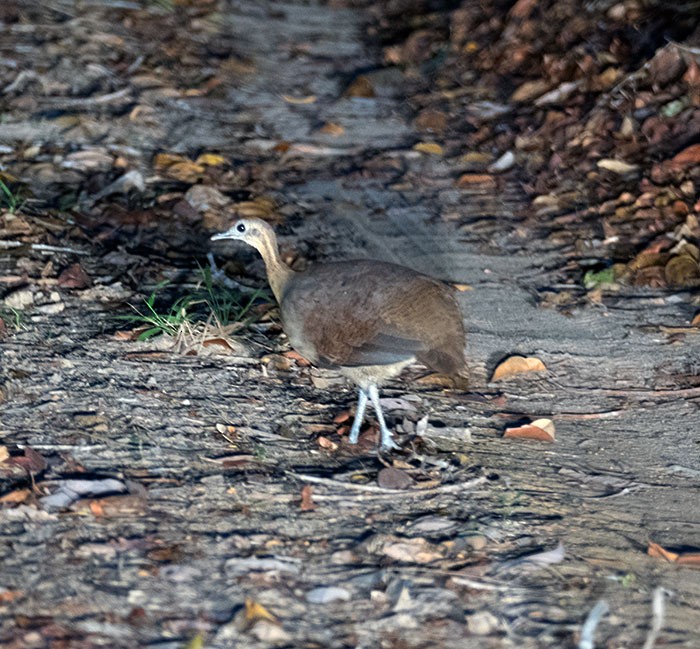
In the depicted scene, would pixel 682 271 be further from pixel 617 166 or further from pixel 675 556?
pixel 675 556

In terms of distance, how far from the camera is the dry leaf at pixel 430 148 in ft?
25.6

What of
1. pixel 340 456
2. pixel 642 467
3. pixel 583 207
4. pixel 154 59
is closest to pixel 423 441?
pixel 340 456

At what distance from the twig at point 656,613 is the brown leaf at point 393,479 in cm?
104

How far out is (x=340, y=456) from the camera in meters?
4.32

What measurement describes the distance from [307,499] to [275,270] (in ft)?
4.65

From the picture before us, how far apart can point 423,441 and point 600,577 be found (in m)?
1.10

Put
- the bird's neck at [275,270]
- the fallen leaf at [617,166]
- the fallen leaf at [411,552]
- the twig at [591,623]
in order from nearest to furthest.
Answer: the twig at [591,623], the fallen leaf at [411,552], the bird's neck at [275,270], the fallen leaf at [617,166]

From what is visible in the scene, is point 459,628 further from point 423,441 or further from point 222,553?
point 423,441

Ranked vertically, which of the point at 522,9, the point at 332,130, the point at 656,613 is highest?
the point at 522,9

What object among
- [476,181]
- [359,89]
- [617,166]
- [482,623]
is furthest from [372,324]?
[359,89]

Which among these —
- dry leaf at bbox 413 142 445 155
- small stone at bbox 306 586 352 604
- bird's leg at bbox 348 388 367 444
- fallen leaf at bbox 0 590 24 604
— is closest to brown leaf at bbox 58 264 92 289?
bird's leg at bbox 348 388 367 444

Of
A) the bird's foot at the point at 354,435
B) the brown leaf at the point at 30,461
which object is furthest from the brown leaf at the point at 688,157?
the brown leaf at the point at 30,461

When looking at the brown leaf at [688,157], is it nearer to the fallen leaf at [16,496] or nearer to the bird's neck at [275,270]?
the bird's neck at [275,270]

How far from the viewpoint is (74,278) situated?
18.2 feet
